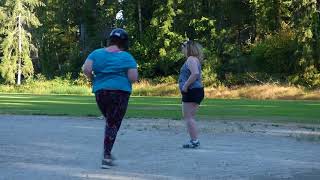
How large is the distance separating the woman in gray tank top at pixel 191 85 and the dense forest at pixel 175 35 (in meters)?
46.5

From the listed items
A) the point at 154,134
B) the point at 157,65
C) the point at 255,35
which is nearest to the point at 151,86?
the point at 157,65

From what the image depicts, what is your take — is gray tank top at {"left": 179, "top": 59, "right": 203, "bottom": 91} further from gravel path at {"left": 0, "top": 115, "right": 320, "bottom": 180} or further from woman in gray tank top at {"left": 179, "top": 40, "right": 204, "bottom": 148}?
gravel path at {"left": 0, "top": 115, "right": 320, "bottom": 180}

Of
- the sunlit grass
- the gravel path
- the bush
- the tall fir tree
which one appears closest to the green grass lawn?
the gravel path

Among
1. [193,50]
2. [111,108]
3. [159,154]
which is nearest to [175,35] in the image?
[193,50]

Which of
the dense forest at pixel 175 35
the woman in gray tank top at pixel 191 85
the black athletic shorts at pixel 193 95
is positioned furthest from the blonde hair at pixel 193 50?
the dense forest at pixel 175 35

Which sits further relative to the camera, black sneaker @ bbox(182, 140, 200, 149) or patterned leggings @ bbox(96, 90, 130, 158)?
black sneaker @ bbox(182, 140, 200, 149)

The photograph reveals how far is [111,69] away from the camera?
333 inches

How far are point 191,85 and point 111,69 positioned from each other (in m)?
2.60

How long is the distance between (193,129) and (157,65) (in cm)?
5639

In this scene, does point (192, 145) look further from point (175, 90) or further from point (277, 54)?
point (277, 54)

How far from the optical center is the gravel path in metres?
7.74

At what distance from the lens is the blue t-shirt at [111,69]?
27.7 feet

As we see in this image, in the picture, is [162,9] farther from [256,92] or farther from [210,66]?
[256,92]

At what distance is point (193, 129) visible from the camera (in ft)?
35.6
